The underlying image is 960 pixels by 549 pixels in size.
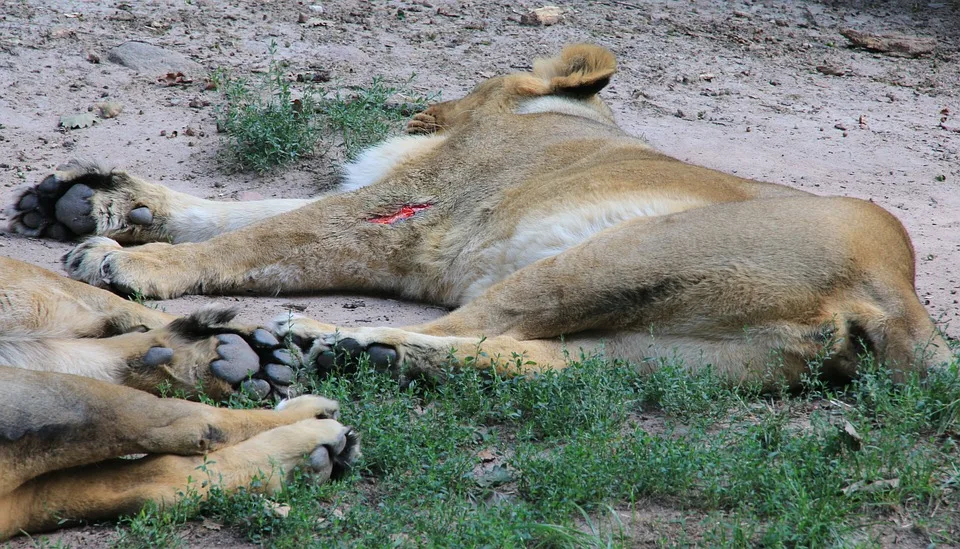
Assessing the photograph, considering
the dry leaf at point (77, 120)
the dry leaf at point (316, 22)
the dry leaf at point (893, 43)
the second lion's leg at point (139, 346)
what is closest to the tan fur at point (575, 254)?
the second lion's leg at point (139, 346)

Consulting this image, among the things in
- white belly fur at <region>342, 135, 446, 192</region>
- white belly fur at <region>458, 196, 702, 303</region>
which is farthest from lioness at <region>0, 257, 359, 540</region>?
white belly fur at <region>342, 135, 446, 192</region>

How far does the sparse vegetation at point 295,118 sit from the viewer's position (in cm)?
598

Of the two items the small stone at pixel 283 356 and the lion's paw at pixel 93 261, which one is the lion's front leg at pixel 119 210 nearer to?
the lion's paw at pixel 93 261

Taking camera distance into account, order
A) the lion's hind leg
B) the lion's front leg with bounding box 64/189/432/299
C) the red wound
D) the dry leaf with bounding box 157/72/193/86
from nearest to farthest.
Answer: the lion's hind leg
the lion's front leg with bounding box 64/189/432/299
the red wound
the dry leaf with bounding box 157/72/193/86

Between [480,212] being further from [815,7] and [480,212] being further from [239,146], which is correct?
[815,7]

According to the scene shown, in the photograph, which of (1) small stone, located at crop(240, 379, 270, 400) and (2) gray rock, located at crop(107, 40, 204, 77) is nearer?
(1) small stone, located at crop(240, 379, 270, 400)

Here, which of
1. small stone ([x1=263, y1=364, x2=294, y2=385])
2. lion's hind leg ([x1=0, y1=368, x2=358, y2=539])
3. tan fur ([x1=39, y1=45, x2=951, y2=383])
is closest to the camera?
lion's hind leg ([x1=0, y1=368, x2=358, y2=539])

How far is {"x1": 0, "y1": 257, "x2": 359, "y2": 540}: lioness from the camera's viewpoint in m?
2.54

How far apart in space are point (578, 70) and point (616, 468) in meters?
3.21

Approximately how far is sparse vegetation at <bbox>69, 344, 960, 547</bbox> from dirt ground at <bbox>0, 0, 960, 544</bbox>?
1252mm

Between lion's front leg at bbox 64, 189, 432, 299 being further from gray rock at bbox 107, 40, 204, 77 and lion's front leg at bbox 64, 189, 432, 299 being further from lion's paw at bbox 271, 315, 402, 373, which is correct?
gray rock at bbox 107, 40, 204, 77

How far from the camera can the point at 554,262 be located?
3965mm

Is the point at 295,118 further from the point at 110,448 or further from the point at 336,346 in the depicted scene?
the point at 110,448

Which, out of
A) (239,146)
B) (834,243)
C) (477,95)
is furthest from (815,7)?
(834,243)
